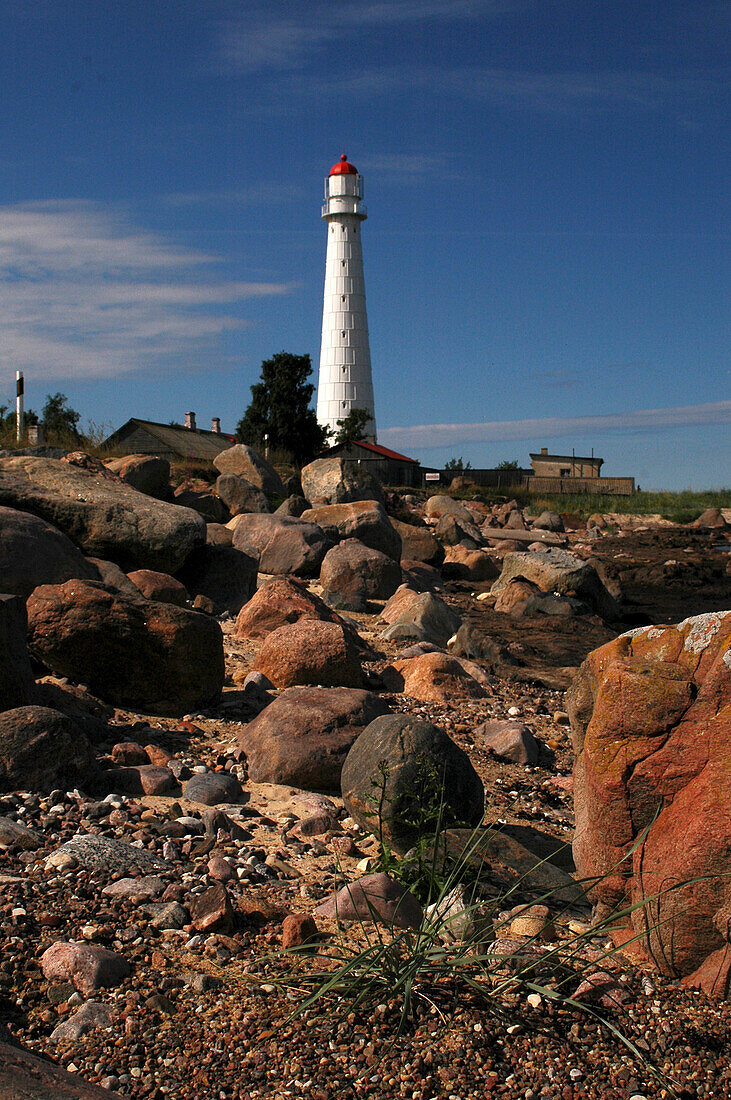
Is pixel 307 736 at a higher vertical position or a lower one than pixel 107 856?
higher

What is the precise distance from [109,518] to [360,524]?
5672 mm

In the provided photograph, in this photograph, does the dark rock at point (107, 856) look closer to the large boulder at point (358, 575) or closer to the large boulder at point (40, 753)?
the large boulder at point (40, 753)

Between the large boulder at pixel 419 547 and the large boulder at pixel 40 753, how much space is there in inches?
476

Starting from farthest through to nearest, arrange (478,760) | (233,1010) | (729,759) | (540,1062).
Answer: (478,760), (729,759), (233,1010), (540,1062)

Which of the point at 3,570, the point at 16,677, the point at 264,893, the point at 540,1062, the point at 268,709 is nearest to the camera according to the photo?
the point at 540,1062

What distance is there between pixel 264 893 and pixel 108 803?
3.52ft

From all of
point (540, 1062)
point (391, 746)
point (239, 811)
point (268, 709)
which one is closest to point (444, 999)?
point (540, 1062)

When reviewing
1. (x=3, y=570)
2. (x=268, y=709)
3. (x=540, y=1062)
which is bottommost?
(x=540, y=1062)

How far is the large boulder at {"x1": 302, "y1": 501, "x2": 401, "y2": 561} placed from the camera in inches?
580

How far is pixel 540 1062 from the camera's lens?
2.59 meters

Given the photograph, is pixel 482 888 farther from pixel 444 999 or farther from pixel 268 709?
pixel 268 709

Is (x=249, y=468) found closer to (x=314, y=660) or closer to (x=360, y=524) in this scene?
(x=360, y=524)

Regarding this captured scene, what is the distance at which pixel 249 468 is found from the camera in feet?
57.0

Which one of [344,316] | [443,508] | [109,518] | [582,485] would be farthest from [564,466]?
[109,518]
